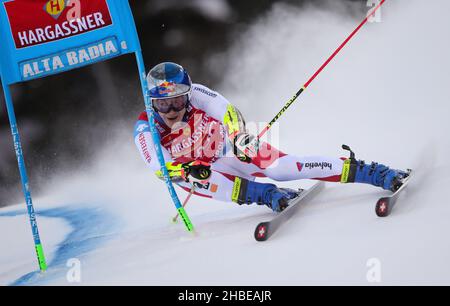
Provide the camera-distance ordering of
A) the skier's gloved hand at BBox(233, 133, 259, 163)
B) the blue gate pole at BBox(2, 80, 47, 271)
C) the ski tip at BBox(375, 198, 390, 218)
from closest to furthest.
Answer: the ski tip at BBox(375, 198, 390, 218), the blue gate pole at BBox(2, 80, 47, 271), the skier's gloved hand at BBox(233, 133, 259, 163)

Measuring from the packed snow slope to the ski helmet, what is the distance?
76cm

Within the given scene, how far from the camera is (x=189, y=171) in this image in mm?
2742

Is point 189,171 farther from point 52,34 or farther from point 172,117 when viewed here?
point 52,34

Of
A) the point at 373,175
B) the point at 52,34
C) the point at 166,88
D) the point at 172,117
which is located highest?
the point at 52,34

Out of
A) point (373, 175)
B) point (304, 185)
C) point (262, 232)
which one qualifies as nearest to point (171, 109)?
point (262, 232)

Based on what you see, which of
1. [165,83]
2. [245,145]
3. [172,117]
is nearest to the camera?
[245,145]

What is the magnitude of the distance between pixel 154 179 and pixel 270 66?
177 centimetres

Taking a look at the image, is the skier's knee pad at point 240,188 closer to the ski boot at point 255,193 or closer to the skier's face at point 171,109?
the ski boot at point 255,193

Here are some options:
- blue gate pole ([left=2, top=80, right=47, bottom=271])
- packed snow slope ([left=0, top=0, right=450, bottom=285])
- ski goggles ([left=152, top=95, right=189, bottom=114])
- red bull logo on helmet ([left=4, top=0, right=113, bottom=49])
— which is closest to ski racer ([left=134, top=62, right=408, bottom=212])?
ski goggles ([left=152, top=95, right=189, bottom=114])

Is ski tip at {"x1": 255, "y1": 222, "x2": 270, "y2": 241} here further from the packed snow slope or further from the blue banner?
the blue banner

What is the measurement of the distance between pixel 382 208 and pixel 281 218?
0.49m

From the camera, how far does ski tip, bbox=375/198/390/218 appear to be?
8.22ft

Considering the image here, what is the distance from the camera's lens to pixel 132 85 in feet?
18.6

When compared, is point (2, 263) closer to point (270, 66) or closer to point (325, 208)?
point (325, 208)
